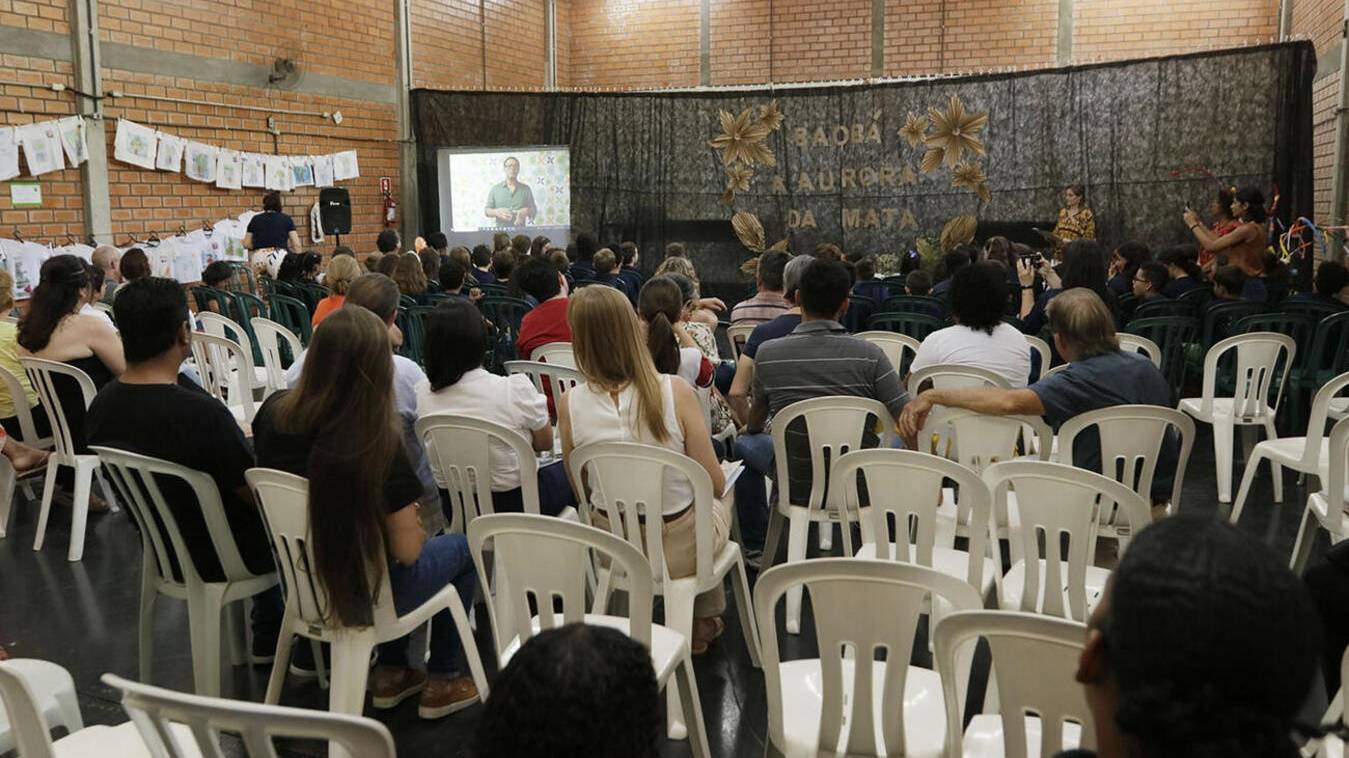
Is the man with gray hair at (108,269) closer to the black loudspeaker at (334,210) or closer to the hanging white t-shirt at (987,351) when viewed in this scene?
the black loudspeaker at (334,210)

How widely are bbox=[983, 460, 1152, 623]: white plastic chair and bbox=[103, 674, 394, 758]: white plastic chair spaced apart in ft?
5.76

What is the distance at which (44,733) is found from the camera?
168 centimetres

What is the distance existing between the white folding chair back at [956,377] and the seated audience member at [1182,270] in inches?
146

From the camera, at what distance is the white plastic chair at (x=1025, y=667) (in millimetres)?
1659

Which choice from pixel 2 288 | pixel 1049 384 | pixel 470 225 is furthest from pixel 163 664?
pixel 470 225

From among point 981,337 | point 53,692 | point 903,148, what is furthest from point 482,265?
point 53,692

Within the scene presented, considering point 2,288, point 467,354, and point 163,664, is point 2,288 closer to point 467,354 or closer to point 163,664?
point 163,664

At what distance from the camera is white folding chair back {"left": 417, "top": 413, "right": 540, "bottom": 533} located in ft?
10.3

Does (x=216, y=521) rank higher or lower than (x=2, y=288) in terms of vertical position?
lower

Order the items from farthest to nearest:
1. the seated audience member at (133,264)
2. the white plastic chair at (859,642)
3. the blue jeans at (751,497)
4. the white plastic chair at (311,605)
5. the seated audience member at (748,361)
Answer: the seated audience member at (133,264)
the seated audience member at (748,361)
the blue jeans at (751,497)
the white plastic chair at (311,605)
the white plastic chair at (859,642)

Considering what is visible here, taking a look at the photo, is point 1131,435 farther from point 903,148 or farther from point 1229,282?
point 903,148

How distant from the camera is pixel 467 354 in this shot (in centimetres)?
330

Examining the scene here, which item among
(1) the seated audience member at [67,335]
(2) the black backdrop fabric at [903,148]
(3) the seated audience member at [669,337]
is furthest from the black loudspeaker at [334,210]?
(3) the seated audience member at [669,337]

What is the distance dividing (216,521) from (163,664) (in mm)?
864
